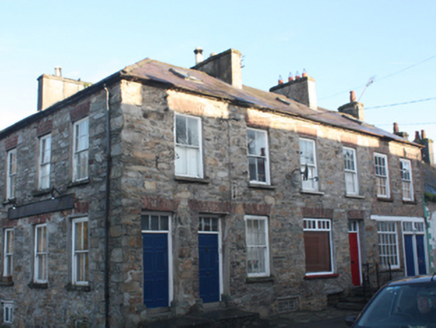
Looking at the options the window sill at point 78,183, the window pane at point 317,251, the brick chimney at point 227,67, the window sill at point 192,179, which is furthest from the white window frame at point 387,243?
the window sill at point 78,183

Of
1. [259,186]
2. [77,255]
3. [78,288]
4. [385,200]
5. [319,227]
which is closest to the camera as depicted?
[78,288]

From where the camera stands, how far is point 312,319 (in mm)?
13758

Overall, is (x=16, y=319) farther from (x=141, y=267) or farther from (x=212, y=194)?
(x=212, y=194)

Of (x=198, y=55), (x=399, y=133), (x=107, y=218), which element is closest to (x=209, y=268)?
(x=107, y=218)

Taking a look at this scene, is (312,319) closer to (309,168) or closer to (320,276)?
(320,276)

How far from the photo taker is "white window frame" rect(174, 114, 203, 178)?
12797mm

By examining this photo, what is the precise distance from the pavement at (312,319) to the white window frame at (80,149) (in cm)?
648

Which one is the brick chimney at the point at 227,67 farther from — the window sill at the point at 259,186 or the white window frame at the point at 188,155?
the white window frame at the point at 188,155

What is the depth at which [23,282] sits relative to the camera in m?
14.5

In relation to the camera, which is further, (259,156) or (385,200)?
(385,200)

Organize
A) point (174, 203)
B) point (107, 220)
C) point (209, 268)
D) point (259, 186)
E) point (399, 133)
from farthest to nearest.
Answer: point (399, 133), point (259, 186), point (209, 268), point (174, 203), point (107, 220)

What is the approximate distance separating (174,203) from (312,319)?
5289 millimetres

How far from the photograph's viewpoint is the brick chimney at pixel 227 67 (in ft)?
58.2

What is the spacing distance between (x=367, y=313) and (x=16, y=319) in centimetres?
1199
